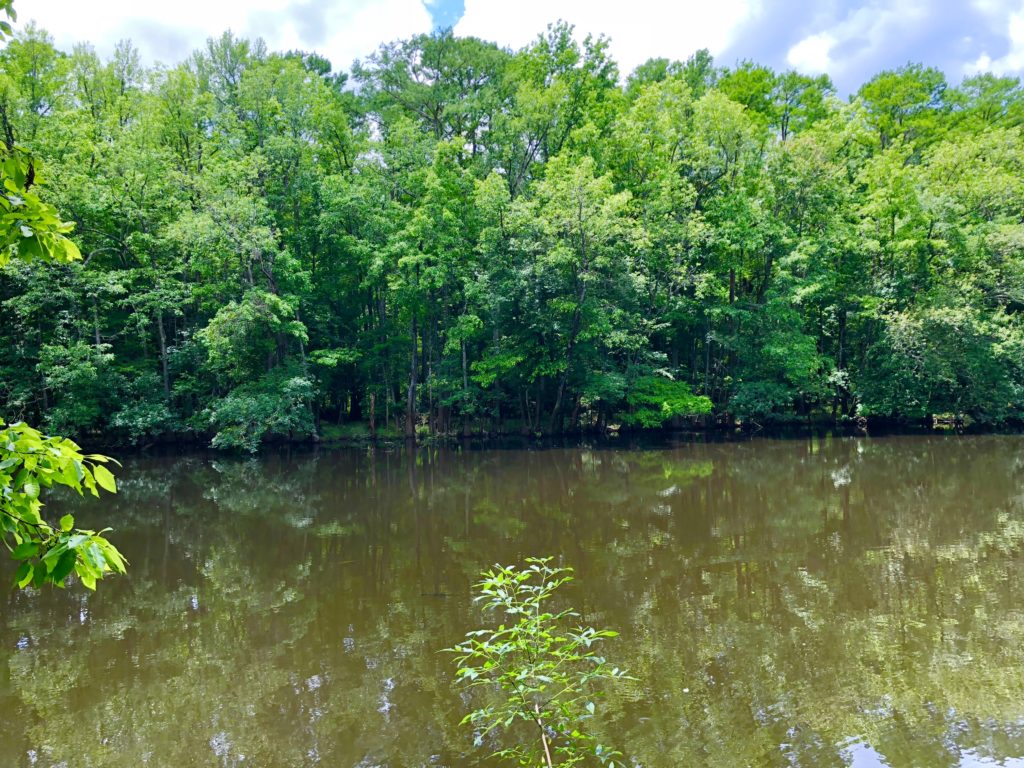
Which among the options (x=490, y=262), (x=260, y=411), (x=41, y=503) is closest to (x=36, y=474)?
(x=41, y=503)

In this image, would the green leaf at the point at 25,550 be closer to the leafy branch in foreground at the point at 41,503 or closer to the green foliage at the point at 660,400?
the leafy branch in foreground at the point at 41,503

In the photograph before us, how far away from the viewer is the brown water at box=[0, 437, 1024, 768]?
15.4 ft

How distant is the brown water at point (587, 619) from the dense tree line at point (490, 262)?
9.76 metres

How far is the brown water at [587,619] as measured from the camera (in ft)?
15.4

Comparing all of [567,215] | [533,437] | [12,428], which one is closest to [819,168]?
[567,215]

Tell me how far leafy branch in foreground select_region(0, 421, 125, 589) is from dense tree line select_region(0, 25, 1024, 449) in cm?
1917

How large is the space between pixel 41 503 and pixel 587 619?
5805 millimetres

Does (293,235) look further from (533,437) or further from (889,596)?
(889,596)

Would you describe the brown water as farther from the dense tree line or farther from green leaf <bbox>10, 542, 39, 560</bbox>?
the dense tree line

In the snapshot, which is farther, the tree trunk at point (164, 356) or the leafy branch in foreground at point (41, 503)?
the tree trunk at point (164, 356)

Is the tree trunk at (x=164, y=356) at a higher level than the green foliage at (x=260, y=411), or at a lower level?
higher

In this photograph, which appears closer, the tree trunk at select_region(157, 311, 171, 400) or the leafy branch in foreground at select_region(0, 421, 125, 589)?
the leafy branch in foreground at select_region(0, 421, 125, 589)

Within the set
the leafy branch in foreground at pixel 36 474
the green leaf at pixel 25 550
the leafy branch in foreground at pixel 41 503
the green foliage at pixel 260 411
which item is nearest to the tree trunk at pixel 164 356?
the green foliage at pixel 260 411

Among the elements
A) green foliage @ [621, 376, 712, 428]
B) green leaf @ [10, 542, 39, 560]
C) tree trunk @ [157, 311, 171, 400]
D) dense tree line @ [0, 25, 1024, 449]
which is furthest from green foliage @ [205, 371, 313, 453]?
green leaf @ [10, 542, 39, 560]
